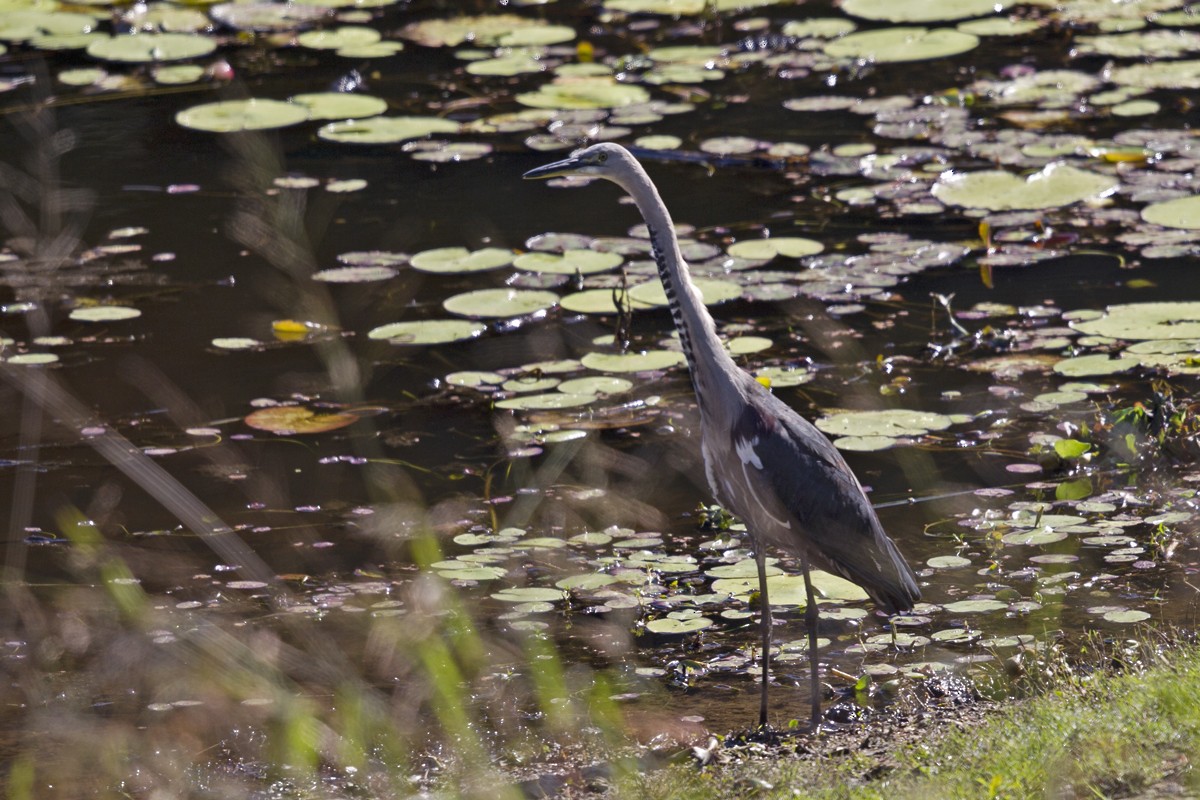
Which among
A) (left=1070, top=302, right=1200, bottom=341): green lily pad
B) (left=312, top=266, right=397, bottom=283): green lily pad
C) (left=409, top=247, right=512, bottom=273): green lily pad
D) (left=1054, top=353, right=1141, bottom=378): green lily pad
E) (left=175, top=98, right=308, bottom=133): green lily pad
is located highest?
(left=175, top=98, right=308, bottom=133): green lily pad

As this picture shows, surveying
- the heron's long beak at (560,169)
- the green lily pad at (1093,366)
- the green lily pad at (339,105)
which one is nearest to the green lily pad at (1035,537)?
the green lily pad at (1093,366)

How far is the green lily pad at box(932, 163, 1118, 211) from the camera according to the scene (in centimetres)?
797

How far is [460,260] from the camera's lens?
7.59 metres

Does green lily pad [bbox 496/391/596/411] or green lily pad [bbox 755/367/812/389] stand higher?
green lily pad [bbox 496/391/596/411]

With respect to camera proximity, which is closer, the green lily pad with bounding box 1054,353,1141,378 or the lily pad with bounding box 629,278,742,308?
the green lily pad with bounding box 1054,353,1141,378

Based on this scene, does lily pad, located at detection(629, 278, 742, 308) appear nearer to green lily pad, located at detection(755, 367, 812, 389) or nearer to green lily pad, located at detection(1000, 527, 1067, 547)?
green lily pad, located at detection(755, 367, 812, 389)

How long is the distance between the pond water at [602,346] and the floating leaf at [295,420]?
0.03 m

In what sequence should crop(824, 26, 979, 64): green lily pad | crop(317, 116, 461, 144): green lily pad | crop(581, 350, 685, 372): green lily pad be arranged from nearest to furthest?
crop(581, 350, 685, 372): green lily pad → crop(317, 116, 461, 144): green lily pad → crop(824, 26, 979, 64): green lily pad

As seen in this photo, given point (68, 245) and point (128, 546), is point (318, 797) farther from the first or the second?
point (68, 245)

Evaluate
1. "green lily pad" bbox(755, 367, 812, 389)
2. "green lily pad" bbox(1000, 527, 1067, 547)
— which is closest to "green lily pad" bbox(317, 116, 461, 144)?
"green lily pad" bbox(755, 367, 812, 389)

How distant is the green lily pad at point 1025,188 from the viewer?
26.2 ft

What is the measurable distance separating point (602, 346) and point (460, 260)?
1054 mm

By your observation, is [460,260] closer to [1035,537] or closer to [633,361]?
[633,361]

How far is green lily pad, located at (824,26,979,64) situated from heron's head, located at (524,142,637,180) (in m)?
5.95
